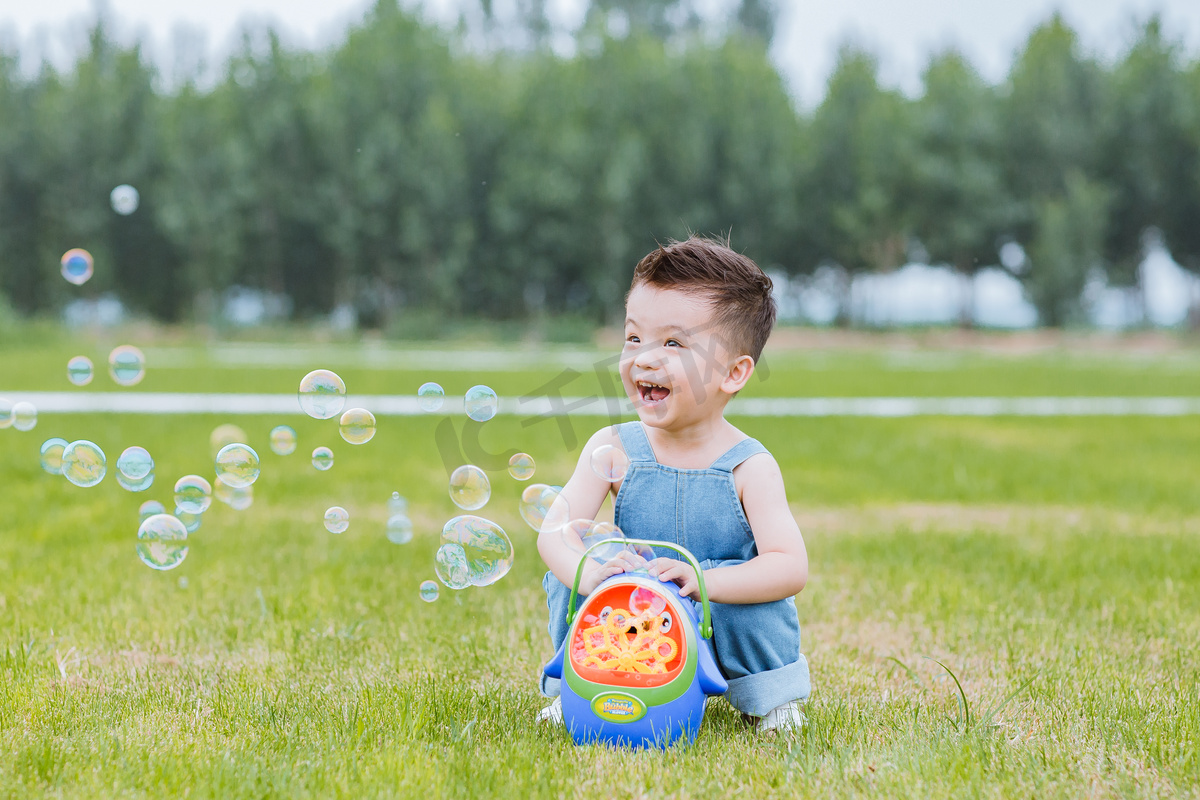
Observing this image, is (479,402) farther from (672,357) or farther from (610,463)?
(672,357)

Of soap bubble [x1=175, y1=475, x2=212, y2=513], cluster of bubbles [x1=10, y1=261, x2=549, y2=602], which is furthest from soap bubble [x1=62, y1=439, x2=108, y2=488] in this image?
soap bubble [x1=175, y1=475, x2=212, y2=513]

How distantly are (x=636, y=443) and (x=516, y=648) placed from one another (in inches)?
37.5

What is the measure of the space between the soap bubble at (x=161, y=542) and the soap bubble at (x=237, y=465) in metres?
0.23

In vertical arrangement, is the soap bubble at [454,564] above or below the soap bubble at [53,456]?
above

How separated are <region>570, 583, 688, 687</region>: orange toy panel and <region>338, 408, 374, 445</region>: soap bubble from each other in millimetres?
1273

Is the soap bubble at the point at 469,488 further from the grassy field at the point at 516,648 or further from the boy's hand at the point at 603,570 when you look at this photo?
the boy's hand at the point at 603,570

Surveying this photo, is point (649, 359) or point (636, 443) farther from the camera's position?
point (636, 443)

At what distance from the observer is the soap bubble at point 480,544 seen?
2.77 metres

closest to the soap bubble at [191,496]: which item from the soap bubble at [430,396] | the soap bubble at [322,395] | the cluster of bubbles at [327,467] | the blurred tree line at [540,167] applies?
the cluster of bubbles at [327,467]

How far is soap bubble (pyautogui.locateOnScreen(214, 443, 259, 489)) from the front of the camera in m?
3.25

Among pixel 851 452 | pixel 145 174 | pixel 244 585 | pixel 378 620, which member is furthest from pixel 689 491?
pixel 145 174

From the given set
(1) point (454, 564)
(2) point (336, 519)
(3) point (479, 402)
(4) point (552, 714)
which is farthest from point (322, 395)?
(4) point (552, 714)

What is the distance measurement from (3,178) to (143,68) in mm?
5474

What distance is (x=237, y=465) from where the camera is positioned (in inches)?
129
